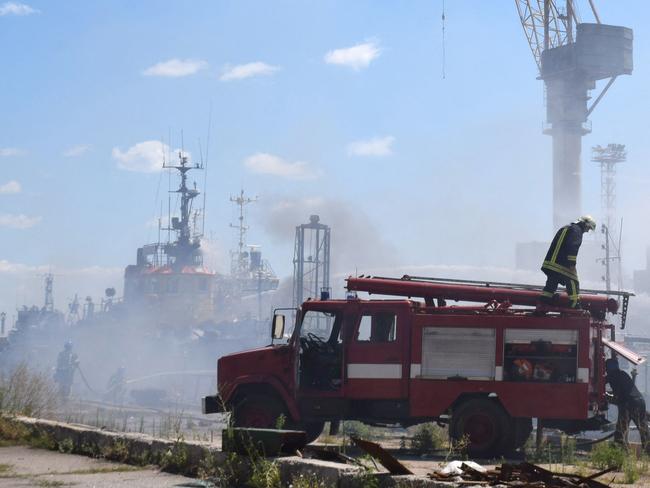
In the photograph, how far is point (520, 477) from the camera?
7.29 metres

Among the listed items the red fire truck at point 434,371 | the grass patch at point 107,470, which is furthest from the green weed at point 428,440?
the grass patch at point 107,470

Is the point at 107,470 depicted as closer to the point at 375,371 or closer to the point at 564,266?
the point at 375,371

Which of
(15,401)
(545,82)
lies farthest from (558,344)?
(545,82)

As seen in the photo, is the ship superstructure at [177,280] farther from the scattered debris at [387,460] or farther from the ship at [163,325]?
the scattered debris at [387,460]

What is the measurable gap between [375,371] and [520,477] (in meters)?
5.70

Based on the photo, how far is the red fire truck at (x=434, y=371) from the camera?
12.6 metres

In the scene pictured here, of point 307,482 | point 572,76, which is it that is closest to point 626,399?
point 307,482

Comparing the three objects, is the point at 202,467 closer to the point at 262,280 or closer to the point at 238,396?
the point at 238,396

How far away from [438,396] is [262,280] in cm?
10754

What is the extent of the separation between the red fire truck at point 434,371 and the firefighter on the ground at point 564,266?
186 millimetres

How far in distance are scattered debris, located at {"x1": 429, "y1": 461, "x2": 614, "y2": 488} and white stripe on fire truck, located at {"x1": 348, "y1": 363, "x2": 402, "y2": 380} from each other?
5231 millimetres

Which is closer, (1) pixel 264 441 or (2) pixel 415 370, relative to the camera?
(1) pixel 264 441

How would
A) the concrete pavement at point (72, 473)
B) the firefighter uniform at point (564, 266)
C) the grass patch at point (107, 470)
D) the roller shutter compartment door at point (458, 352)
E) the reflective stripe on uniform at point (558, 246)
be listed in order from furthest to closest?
the reflective stripe on uniform at point (558, 246) < the firefighter uniform at point (564, 266) < the roller shutter compartment door at point (458, 352) < the grass patch at point (107, 470) < the concrete pavement at point (72, 473)

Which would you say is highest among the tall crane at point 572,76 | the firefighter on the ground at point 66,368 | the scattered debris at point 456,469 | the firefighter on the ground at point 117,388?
the tall crane at point 572,76
